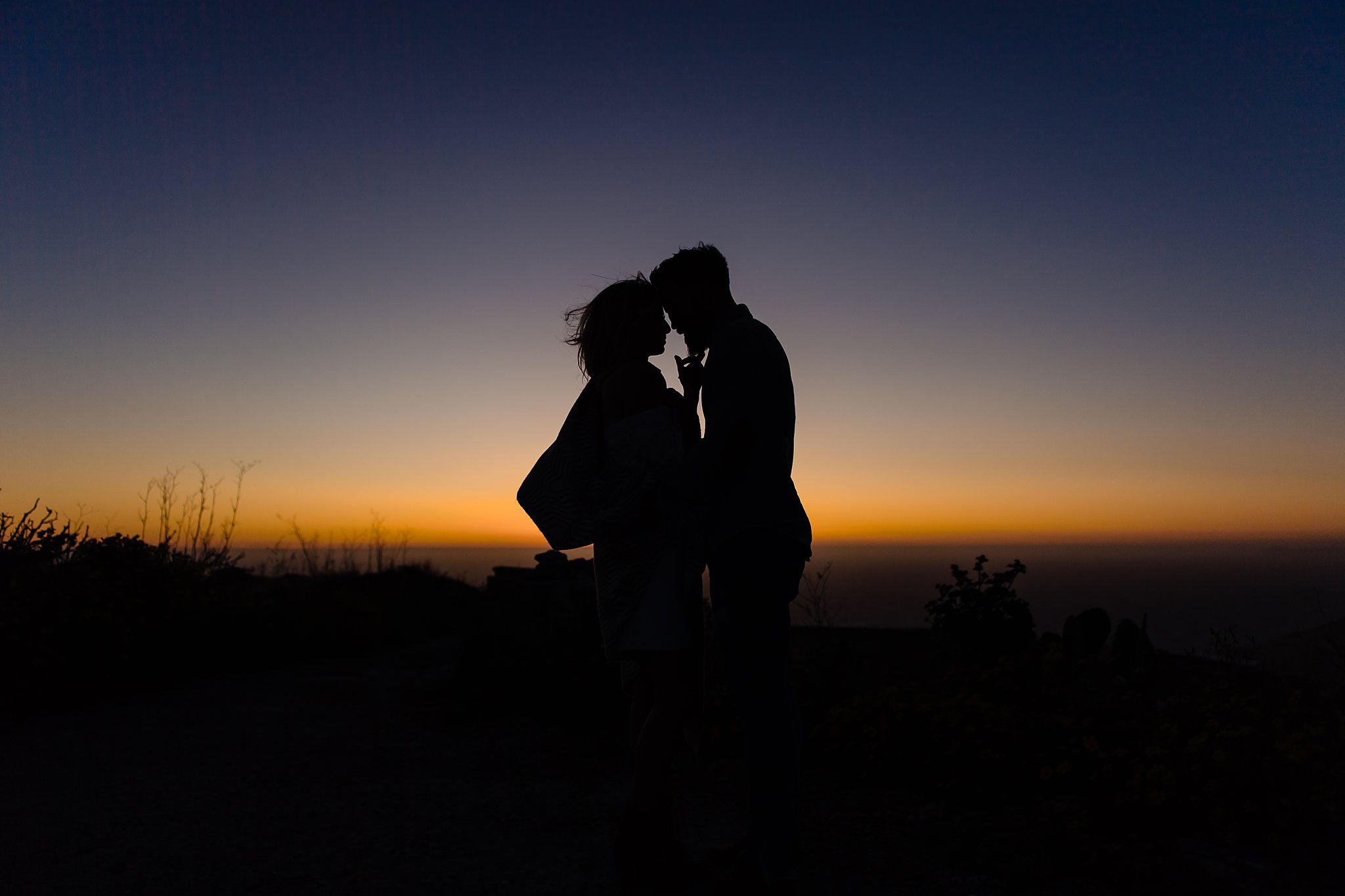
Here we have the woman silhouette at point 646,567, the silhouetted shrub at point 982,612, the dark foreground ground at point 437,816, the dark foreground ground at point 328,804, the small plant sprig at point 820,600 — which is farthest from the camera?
the small plant sprig at point 820,600

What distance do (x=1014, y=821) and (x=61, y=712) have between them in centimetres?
655

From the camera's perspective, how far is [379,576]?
476 inches

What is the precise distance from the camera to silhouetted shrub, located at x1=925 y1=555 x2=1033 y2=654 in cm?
547

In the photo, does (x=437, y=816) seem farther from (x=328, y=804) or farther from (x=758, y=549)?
(x=758, y=549)

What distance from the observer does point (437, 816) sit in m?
3.81

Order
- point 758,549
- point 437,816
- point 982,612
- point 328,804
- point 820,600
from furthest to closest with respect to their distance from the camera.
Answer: point 820,600 < point 982,612 < point 328,804 < point 437,816 < point 758,549

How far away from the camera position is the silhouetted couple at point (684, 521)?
2.60m

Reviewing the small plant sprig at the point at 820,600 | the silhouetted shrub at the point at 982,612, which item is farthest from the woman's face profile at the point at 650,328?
the small plant sprig at the point at 820,600

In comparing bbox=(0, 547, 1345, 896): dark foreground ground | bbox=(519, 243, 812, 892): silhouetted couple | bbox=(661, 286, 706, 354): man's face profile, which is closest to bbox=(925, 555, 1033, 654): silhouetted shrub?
bbox=(0, 547, 1345, 896): dark foreground ground

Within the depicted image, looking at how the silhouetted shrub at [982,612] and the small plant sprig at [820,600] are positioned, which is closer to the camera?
the silhouetted shrub at [982,612]

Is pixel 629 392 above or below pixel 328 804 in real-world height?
above

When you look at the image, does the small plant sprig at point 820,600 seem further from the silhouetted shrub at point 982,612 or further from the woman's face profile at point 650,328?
the woman's face profile at point 650,328

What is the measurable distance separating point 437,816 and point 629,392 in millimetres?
2385

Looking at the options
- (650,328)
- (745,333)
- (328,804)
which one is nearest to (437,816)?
(328,804)
